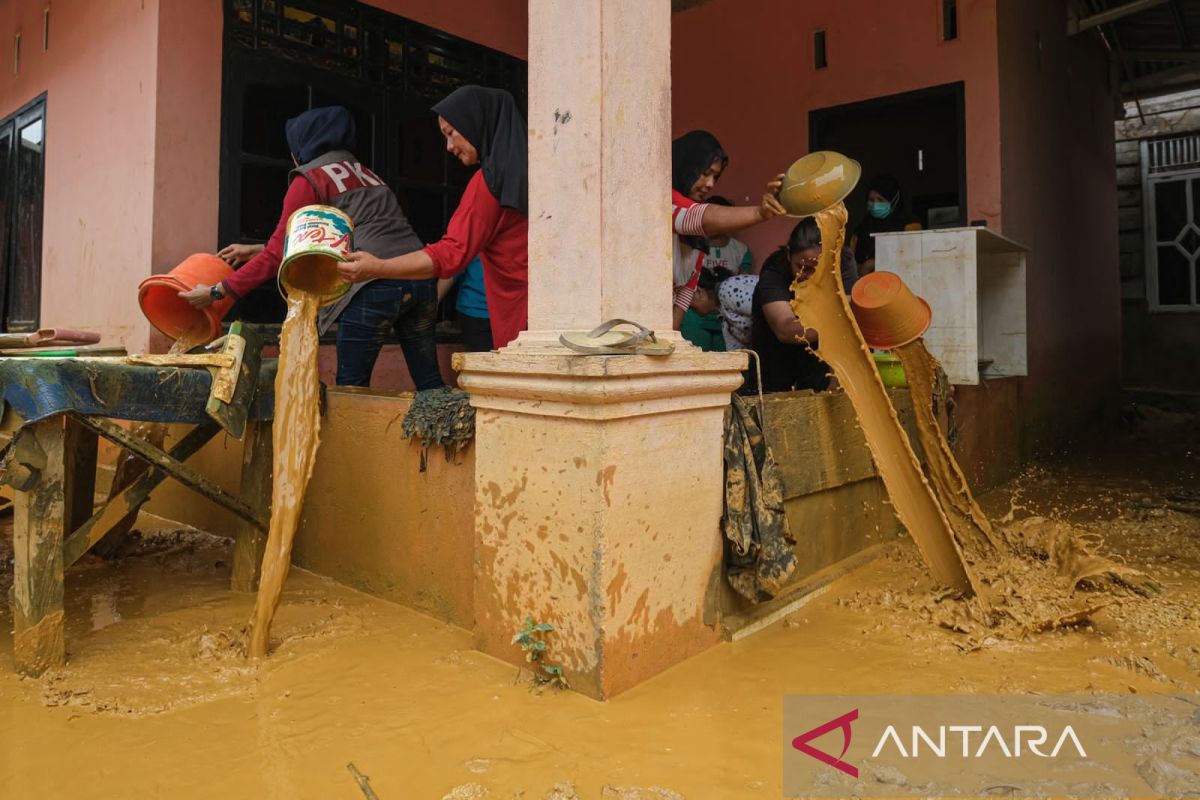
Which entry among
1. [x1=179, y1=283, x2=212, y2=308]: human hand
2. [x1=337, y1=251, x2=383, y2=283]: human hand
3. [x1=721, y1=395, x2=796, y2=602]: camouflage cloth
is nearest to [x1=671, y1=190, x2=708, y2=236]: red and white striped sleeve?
[x1=721, y1=395, x2=796, y2=602]: camouflage cloth

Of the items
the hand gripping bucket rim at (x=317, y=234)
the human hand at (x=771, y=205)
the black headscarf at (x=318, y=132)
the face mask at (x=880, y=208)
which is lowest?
the hand gripping bucket rim at (x=317, y=234)

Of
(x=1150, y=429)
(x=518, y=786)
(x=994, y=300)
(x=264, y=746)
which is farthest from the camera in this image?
(x=1150, y=429)

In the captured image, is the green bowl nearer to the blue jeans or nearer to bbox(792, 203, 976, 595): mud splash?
bbox(792, 203, 976, 595): mud splash

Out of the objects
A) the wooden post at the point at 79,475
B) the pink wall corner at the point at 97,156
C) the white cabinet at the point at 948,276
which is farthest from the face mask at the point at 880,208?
the wooden post at the point at 79,475

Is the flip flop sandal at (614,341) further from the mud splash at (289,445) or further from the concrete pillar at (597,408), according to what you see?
the mud splash at (289,445)

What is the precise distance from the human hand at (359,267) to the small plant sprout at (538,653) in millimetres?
1255

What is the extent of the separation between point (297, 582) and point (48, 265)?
3245 millimetres

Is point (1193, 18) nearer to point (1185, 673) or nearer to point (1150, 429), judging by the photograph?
point (1150, 429)

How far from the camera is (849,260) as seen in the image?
400cm

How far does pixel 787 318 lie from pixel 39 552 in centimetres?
298

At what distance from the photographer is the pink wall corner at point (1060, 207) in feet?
19.4

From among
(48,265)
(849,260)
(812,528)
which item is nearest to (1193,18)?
(849,260)

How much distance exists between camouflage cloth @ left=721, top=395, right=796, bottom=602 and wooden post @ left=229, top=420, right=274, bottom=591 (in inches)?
68.1

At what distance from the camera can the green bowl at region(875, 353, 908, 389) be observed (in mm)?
3830
